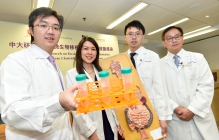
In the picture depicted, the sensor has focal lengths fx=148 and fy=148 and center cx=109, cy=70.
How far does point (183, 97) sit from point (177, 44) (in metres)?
0.60

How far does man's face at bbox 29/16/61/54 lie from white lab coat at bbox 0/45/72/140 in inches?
2.3

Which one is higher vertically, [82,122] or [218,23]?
[218,23]

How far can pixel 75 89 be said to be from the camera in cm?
62

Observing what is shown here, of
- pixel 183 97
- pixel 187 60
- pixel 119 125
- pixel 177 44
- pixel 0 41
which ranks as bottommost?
pixel 119 125

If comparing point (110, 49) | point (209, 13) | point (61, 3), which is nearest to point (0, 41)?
point (61, 3)

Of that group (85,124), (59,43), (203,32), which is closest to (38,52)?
(85,124)

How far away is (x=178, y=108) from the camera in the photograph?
150 cm

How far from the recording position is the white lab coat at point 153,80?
139 centimetres

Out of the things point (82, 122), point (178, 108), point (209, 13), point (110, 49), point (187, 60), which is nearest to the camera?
point (82, 122)

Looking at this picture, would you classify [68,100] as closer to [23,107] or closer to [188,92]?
[23,107]

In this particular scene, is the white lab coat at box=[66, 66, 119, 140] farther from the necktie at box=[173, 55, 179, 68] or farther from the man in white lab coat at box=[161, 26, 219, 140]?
the necktie at box=[173, 55, 179, 68]

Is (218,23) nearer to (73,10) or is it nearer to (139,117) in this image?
(73,10)

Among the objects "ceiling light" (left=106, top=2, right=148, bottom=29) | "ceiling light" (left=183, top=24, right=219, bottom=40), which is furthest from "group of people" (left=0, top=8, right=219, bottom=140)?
"ceiling light" (left=183, top=24, right=219, bottom=40)

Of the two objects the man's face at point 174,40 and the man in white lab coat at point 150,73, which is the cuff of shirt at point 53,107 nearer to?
the man in white lab coat at point 150,73
